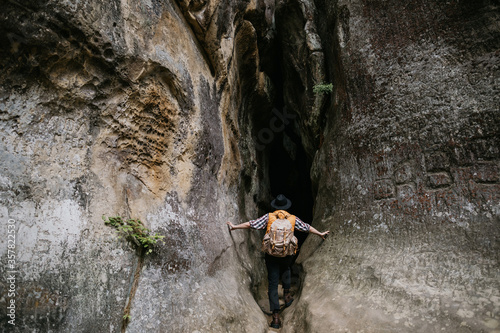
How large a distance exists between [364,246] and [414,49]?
3.40 m

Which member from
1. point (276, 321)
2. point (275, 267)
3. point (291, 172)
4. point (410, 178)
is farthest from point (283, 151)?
point (276, 321)

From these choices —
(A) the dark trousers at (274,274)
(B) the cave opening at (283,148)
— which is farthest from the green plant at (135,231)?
(B) the cave opening at (283,148)

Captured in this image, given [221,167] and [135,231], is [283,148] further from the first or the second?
[135,231]

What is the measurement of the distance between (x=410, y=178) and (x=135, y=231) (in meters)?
4.04

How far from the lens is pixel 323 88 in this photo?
687 cm

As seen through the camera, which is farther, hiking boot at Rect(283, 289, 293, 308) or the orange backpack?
hiking boot at Rect(283, 289, 293, 308)

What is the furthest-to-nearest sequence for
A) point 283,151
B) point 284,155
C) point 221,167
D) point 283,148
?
1. point 284,155
2. point 283,151
3. point 283,148
4. point 221,167

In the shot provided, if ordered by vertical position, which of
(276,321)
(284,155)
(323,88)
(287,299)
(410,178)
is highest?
(323,88)

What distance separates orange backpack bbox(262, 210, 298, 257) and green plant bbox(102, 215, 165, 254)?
1.66 meters

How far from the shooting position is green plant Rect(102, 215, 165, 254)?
3412 mm

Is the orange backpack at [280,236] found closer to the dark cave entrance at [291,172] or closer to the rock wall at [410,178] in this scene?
the rock wall at [410,178]

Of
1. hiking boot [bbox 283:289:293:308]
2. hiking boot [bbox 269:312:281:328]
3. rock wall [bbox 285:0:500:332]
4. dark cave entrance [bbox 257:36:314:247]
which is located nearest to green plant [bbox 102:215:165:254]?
hiking boot [bbox 269:312:281:328]

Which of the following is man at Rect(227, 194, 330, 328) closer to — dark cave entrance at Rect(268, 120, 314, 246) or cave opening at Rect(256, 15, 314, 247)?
cave opening at Rect(256, 15, 314, 247)

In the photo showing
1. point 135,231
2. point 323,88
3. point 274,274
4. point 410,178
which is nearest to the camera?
point 135,231
